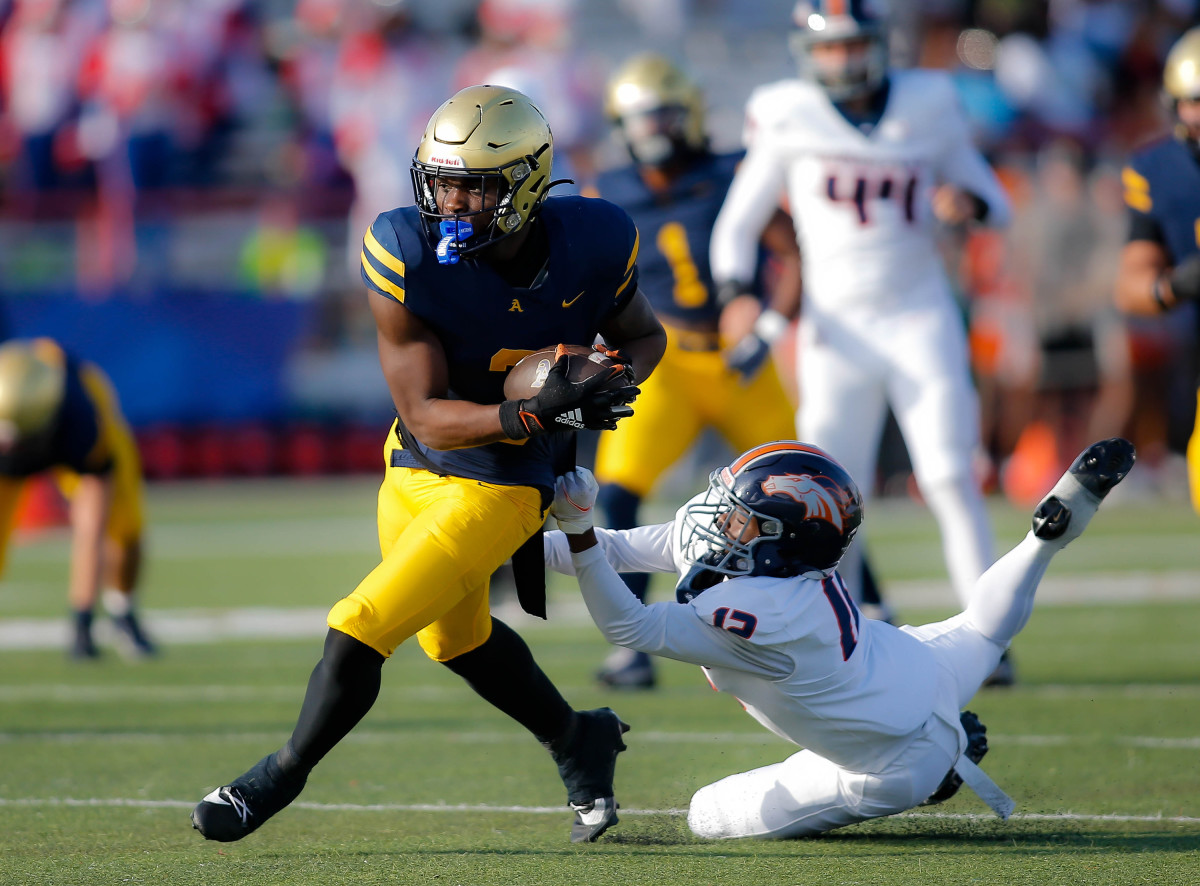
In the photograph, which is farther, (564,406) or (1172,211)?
(1172,211)

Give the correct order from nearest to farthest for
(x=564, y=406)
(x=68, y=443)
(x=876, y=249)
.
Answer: (x=564, y=406) < (x=876, y=249) < (x=68, y=443)

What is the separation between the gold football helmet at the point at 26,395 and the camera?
6.55m

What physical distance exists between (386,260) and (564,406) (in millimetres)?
545

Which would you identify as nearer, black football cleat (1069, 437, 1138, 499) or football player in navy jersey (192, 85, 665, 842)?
football player in navy jersey (192, 85, 665, 842)

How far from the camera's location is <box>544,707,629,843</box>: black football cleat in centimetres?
363

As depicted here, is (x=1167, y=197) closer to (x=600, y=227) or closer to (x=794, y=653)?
(x=600, y=227)

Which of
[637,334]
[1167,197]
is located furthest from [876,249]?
[637,334]

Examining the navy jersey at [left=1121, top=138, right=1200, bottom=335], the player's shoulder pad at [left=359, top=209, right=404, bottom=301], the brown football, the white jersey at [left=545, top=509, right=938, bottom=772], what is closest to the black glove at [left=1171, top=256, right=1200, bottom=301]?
the navy jersey at [left=1121, top=138, right=1200, bottom=335]

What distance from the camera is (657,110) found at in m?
6.21

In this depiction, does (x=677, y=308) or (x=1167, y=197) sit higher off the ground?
(x=1167, y=197)

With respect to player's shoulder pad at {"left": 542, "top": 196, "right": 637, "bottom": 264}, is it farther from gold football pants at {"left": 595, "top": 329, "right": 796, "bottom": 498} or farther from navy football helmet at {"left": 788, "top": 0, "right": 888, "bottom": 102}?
gold football pants at {"left": 595, "top": 329, "right": 796, "bottom": 498}

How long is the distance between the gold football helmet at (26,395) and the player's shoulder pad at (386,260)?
3.60m

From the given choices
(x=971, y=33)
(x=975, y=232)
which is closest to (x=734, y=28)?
(x=971, y=33)

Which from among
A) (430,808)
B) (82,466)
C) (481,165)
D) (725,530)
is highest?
(481,165)
